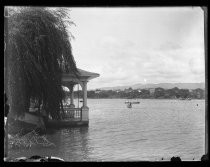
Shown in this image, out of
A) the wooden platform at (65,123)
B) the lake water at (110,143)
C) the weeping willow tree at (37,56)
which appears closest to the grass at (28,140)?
the lake water at (110,143)

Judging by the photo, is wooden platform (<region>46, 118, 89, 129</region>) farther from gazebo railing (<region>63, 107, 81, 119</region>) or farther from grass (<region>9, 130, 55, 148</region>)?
Answer: grass (<region>9, 130, 55, 148</region>)

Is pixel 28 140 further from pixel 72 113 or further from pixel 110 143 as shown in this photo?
pixel 110 143

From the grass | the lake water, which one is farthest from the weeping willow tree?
the lake water

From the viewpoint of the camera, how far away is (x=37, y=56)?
4.92 metres

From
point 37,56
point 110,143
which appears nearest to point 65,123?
point 37,56

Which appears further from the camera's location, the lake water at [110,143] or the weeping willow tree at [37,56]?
the lake water at [110,143]

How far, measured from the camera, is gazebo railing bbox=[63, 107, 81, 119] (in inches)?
229

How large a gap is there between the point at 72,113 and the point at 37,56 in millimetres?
1720

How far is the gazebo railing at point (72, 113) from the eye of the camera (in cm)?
582

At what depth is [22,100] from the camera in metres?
4.74

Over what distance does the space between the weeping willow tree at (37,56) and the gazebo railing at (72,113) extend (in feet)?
1.55

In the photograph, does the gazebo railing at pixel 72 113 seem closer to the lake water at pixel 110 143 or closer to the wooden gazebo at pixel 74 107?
the wooden gazebo at pixel 74 107

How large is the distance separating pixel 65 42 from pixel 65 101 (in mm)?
1099
